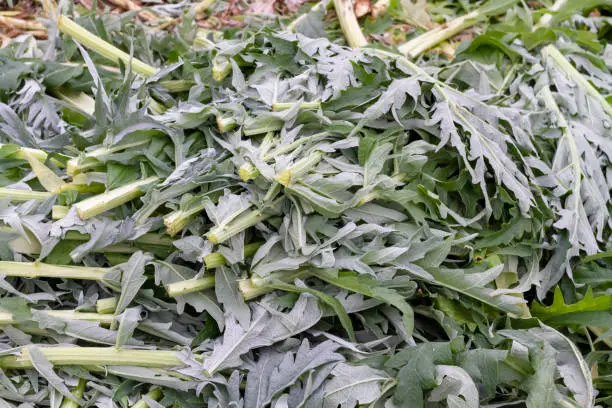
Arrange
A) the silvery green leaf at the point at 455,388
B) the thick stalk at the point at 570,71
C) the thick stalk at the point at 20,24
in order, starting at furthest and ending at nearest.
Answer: the thick stalk at the point at 20,24
the thick stalk at the point at 570,71
the silvery green leaf at the point at 455,388

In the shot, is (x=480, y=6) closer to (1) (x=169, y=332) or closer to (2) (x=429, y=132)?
(2) (x=429, y=132)

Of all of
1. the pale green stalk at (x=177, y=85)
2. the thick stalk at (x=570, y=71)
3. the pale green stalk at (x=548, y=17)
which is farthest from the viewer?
Result: the pale green stalk at (x=548, y=17)

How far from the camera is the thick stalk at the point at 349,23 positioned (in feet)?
6.88

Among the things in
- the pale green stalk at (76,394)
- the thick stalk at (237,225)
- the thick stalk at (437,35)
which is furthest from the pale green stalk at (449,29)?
the pale green stalk at (76,394)

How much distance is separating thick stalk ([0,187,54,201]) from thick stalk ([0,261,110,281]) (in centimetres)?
17

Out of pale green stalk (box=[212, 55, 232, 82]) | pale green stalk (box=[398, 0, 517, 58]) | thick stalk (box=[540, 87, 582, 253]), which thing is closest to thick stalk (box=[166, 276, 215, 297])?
pale green stalk (box=[212, 55, 232, 82])

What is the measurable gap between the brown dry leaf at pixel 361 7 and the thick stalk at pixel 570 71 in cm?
69

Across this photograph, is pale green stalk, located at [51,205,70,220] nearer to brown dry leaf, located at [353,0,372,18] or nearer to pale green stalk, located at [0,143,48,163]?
pale green stalk, located at [0,143,48,163]

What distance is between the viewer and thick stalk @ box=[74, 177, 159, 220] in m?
1.25

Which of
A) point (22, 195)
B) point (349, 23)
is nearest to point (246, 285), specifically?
point (22, 195)

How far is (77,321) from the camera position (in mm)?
1209

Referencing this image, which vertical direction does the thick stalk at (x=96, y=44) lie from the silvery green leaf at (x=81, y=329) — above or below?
above

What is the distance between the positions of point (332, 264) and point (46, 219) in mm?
687

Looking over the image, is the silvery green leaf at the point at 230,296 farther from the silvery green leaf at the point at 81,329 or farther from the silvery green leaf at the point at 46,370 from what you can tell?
the silvery green leaf at the point at 46,370
